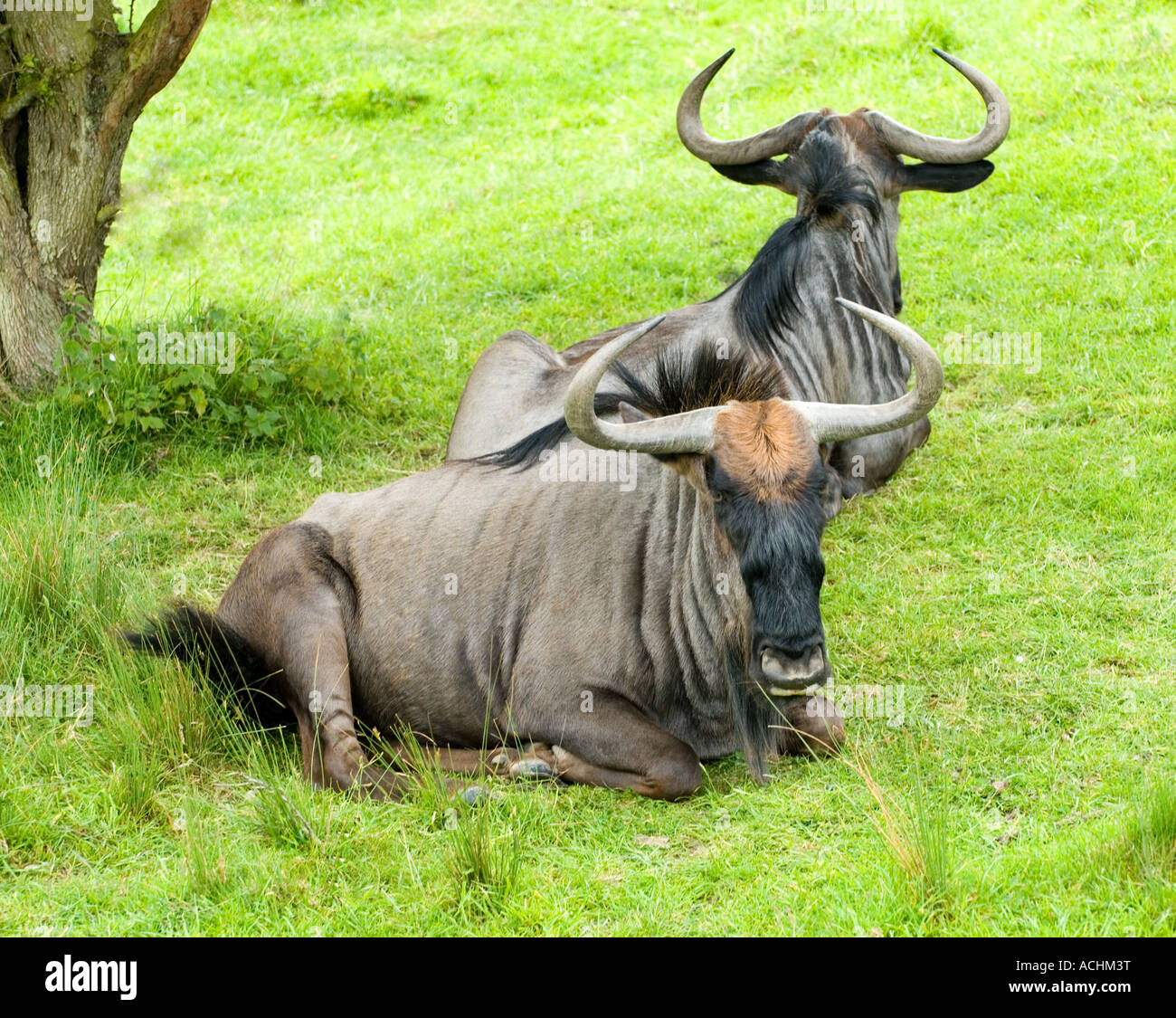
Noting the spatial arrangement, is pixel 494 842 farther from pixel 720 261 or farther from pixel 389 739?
pixel 720 261

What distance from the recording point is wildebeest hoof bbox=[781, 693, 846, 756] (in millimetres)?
6223

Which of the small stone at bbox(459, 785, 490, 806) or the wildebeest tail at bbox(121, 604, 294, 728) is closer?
the small stone at bbox(459, 785, 490, 806)

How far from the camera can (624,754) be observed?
616cm

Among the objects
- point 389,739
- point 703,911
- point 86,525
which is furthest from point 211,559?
point 703,911

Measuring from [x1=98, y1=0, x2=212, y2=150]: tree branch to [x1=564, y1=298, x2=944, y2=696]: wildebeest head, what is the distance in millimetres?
4899

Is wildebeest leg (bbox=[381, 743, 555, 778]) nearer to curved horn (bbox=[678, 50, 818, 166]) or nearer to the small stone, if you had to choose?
the small stone

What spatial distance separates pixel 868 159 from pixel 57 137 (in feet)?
16.9

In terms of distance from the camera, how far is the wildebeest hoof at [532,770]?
6.24m

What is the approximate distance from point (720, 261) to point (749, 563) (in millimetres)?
6844

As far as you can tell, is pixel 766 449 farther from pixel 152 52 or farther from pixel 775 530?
pixel 152 52

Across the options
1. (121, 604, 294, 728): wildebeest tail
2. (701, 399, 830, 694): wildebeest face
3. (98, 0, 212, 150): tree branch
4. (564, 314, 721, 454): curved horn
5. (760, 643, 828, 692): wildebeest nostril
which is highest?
(98, 0, 212, 150): tree branch

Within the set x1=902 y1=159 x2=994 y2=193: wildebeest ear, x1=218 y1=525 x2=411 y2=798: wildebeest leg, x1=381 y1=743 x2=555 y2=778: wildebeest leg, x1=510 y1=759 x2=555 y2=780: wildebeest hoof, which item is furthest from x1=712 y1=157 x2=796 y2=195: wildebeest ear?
x1=510 y1=759 x2=555 y2=780: wildebeest hoof

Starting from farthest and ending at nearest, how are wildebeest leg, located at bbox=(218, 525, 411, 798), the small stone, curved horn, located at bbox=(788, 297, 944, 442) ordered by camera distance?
wildebeest leg, located at bbox=(218, 525, 411, 798)
curved horn, located at bbox=(788, 297, 944, 442)
the small stone
